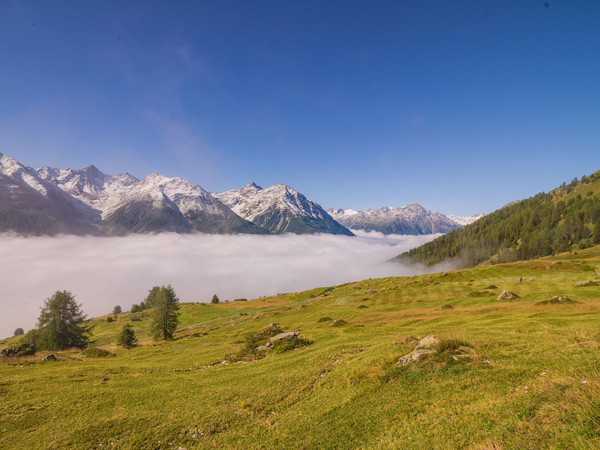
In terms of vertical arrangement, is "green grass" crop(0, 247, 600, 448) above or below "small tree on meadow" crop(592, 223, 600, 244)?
below

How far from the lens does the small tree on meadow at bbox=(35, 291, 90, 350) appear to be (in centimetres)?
6181

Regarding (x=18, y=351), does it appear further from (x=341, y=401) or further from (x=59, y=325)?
(x=341, y=401)

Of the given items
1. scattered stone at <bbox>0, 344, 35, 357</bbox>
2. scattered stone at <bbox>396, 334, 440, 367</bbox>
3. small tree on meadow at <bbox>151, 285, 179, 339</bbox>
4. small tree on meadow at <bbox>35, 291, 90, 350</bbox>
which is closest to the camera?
scattered stone at <bbox>396, 334, 440, 367</bbox>

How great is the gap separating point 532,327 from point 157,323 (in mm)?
90284

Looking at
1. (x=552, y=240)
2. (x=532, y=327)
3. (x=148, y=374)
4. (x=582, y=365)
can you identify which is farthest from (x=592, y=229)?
(x=148, y=374)

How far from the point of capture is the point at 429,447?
1030cm

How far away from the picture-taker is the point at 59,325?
62344 millimetres

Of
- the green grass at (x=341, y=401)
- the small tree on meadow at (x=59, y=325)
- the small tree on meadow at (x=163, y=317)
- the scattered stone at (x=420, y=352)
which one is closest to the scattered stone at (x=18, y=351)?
the green grass at (x=341, y=401)

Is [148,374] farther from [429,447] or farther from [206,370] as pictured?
[429,447]

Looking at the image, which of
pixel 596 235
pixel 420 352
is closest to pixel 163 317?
pixel 420 352

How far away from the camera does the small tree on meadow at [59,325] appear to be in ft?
203

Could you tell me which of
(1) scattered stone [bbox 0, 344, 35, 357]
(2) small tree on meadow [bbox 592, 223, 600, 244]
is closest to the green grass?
(1) scattered stone [bbox 0, 344, 35, 357]

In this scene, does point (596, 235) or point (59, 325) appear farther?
point (596, 235)

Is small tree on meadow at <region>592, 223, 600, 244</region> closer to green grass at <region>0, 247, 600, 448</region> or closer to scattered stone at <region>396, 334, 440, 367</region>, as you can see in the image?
green grass at <region>0, 247, 600, 448</region>
